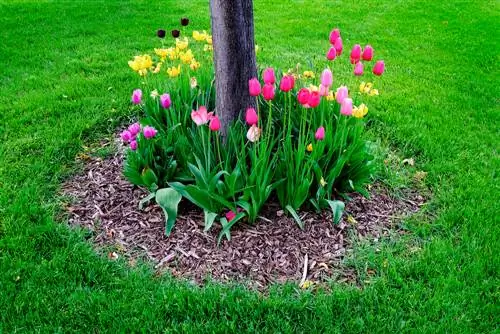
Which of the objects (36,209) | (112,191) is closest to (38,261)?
(36,209)

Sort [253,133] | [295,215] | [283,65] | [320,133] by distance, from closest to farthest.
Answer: [253,133] → [320,133] → [295,215] → [283,65]

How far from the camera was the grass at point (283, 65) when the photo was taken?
266 cm

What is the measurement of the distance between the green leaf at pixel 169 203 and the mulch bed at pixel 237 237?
0.31 feet

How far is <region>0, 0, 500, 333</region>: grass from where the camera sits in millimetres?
2658

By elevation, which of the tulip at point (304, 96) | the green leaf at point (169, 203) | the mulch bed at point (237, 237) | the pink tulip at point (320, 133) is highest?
the tulip at point (304, 96)

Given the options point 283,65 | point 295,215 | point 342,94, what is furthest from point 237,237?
point 283,65

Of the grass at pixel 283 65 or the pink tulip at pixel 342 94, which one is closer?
the grass at pixel 283 65

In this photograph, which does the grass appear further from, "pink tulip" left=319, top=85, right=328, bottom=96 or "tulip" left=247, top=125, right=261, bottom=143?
"pink tulip" left=319, top=85, right=328, bottom=96

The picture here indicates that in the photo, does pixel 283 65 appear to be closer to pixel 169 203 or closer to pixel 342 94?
pixel 342 94

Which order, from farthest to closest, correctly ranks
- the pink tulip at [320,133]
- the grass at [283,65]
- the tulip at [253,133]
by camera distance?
the pink tulip at [320,133], the tulip at [253,133], the grass at [283,65]

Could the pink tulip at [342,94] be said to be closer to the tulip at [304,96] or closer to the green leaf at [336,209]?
the tulip at [304,96]

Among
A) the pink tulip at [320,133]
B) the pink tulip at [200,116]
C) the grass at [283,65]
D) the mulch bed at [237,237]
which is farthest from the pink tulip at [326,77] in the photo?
the grass at [283,65]

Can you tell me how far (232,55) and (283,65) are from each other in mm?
2665

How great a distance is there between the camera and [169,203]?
10.2 feet
